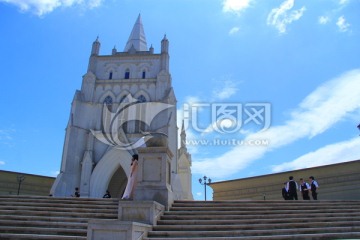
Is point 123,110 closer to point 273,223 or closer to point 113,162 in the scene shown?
point 113,162

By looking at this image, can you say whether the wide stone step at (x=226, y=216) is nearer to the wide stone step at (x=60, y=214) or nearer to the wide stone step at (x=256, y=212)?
the wide stone step at (x=256, y=212)

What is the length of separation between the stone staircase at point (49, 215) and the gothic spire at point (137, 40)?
95.0ft

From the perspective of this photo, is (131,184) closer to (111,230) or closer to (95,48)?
(111,230)

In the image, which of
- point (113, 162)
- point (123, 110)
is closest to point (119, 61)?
point (123, 110)

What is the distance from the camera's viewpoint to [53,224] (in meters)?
7.65

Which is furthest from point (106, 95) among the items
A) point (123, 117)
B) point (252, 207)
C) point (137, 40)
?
point (252, 207)

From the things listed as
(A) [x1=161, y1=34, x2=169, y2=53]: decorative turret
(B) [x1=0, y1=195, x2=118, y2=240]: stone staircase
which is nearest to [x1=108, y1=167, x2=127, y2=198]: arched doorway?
(A) [x1=161, y1=34, x2=169, y2=53]: decorative turret

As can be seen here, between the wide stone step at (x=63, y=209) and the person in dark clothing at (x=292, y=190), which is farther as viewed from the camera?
the person in dark clothing at (x=292, y=190)

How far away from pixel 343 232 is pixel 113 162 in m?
22.9

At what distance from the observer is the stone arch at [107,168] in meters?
27.1

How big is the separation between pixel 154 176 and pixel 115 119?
2229cm

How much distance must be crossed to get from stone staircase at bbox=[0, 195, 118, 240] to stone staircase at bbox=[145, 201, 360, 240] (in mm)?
1899

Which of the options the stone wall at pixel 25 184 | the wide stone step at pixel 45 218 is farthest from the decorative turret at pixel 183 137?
the wide stone step at pixel 45 218

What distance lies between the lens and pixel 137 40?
125ft
